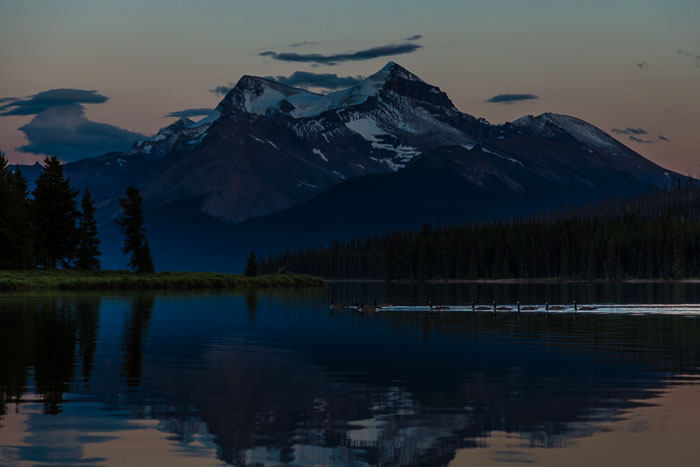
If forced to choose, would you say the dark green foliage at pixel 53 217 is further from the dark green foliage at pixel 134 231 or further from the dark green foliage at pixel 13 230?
the dark green foliage at pixel 134 231

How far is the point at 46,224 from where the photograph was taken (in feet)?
499

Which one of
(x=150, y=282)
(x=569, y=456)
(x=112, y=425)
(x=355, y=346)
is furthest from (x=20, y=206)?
(x=569, y=456)

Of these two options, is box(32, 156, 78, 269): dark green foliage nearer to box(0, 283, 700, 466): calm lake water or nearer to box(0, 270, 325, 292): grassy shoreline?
box(0, 270, 325, 292): grassy shoreline

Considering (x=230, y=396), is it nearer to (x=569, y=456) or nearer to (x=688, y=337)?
(x=569, y=456)

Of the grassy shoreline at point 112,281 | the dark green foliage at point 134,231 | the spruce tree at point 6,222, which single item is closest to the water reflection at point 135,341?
the grassy shoreline at point 112,281

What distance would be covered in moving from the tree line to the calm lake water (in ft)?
266

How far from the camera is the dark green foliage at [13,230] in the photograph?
13788 cm

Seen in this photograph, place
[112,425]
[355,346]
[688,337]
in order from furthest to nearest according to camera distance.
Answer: [688,337] < [355,346] < [112,425]

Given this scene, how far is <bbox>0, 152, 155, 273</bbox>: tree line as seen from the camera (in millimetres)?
139875

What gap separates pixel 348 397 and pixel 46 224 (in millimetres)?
129255

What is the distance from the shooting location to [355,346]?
56.1 metres

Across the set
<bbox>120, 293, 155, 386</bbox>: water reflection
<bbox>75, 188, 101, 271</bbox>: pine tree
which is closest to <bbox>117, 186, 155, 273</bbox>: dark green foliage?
<bbox>75, 188, 101, 271</bbox>: pine tree

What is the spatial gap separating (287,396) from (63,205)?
421 feet

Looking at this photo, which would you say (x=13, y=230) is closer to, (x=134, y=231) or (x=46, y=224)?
(x=46, y=224)
